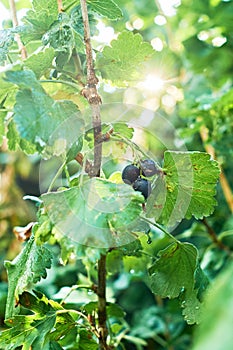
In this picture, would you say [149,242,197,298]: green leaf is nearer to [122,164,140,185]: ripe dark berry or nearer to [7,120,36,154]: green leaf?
[122,164,140,185]: ripe dark berry

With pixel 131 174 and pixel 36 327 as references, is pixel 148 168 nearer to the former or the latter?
pixel 131 174

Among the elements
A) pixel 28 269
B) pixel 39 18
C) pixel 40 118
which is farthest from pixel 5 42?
pixel 28 269

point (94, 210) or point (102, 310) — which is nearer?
point (94, 210)

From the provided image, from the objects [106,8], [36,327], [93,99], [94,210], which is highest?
[106,8]

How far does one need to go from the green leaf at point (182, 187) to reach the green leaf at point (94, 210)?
0.11 meters

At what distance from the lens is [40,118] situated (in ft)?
1.81

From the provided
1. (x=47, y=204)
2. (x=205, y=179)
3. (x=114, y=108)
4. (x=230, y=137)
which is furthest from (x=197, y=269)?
(x=230, y=137)

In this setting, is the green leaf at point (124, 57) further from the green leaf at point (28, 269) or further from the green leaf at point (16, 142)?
the green leaf at point (28, 269)

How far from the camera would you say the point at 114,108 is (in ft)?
3.50

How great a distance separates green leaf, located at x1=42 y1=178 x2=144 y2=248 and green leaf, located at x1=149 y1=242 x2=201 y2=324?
0.15 meters

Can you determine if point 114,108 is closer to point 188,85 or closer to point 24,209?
point 188,85

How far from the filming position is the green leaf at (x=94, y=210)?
53 centimetres

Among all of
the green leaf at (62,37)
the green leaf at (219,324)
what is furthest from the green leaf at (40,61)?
the green leaf at (219,324)

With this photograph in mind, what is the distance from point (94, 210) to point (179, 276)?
0.22 metres
